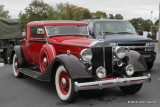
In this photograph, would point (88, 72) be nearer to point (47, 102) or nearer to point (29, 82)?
point (47, 102)

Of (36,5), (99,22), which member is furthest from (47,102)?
(36,5)

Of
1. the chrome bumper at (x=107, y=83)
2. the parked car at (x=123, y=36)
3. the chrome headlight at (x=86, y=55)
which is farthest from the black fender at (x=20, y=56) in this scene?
the chrome bumper at (x=107, y=83)

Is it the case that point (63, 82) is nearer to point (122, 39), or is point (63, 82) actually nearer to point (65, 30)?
point (65, 30)

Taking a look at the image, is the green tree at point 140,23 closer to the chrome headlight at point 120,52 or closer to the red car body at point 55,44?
the red car body at point 55,44

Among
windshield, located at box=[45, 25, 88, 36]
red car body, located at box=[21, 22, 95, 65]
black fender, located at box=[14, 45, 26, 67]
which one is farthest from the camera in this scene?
black fender, located at box=[14, 45, 26, 67]

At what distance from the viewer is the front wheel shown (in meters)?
5.43

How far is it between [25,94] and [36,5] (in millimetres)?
65560

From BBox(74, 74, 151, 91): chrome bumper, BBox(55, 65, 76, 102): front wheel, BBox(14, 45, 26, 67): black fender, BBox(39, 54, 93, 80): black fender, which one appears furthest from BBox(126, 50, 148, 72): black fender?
BBox(14, 45, 26, 67): black fender

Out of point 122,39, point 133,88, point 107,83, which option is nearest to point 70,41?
point 107,83

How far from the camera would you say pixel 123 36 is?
32.0ft

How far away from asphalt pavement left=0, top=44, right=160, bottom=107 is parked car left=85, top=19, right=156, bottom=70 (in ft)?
6.80

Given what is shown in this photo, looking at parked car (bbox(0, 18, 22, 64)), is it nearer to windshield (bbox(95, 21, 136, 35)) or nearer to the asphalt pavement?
windshield (bbox(95, 21, 136, 35))

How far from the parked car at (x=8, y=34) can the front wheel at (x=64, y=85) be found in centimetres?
933

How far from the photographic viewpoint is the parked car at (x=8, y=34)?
14992 mm
